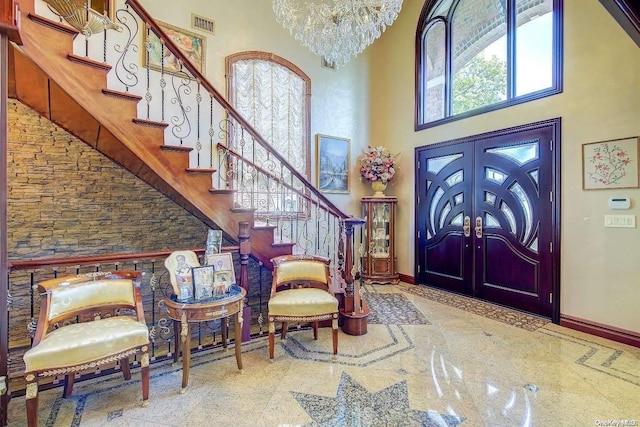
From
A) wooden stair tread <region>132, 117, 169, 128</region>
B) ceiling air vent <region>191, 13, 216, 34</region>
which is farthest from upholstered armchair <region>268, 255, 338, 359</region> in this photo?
ceiling air vent <region>191, 13, 216, 34</region>

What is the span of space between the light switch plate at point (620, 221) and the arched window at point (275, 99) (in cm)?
398

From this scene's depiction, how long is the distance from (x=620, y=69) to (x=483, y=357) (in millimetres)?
3251

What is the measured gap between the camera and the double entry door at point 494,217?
149 inches

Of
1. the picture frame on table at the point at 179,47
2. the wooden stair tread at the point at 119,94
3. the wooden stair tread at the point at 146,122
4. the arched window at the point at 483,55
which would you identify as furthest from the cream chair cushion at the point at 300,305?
the arched window at the point at 483,55

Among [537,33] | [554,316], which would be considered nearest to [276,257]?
[554,316]

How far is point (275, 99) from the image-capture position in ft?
16.6

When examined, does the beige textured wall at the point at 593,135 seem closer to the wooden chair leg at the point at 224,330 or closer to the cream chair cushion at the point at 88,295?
the wooden chair leg at the point at 224,330

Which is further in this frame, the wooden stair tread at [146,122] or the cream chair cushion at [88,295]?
the wooden stair tread at [146,122]

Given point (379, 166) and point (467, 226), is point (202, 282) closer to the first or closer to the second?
point (467, 226)

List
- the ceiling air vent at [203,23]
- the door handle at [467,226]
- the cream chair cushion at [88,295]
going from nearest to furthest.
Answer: the cream chair cushion at [88,295]
the ceiling air vent at [203,23]
the door handle at [467,226]

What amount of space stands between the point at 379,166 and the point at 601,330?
369 centimetres

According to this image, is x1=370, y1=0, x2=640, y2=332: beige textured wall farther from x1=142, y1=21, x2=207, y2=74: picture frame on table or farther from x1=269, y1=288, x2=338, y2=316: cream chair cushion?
x1=142, y1=21, x2=207, y2=74: picture frame on table

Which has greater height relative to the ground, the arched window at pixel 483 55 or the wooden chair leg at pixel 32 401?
the arched window at pixel 483 55

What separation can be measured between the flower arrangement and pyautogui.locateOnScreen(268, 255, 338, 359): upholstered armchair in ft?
9.22
